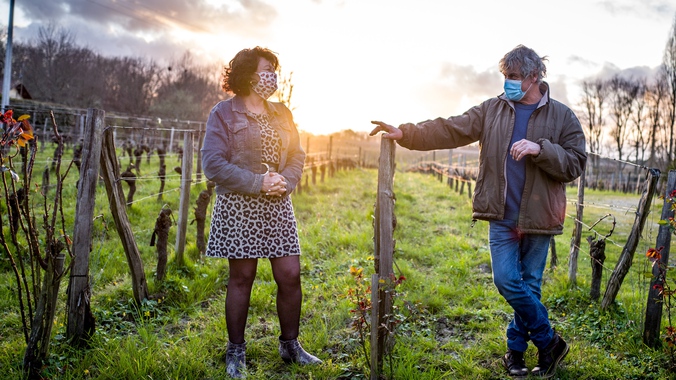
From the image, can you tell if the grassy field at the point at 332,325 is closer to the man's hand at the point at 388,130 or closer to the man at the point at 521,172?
the man at the point at 521,172

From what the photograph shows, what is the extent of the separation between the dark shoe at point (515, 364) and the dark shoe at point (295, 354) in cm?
116

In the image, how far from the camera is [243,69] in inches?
103

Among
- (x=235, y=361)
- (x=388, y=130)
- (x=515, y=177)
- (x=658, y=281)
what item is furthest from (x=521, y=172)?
(x=235, y=361)

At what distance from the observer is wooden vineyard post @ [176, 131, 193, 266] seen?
4.68 meters

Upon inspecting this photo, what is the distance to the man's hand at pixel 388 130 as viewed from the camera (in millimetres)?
2500

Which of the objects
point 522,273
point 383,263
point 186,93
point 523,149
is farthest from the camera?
point 186,93

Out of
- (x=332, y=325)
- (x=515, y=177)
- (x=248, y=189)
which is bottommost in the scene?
(x=332, y=325)

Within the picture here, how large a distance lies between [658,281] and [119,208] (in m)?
3.71

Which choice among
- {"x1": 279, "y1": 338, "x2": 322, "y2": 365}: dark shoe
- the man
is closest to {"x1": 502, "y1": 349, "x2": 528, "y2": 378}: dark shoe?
the man

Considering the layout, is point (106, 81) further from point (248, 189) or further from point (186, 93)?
point (248, 189)

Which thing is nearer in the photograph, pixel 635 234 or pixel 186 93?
pixel 635 234

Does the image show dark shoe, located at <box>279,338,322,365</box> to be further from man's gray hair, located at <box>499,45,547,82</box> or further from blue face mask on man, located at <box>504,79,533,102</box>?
man's gray hair, located at <box>499,45,547,82</box>

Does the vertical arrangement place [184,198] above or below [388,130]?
below

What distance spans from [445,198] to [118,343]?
11.7 metres
